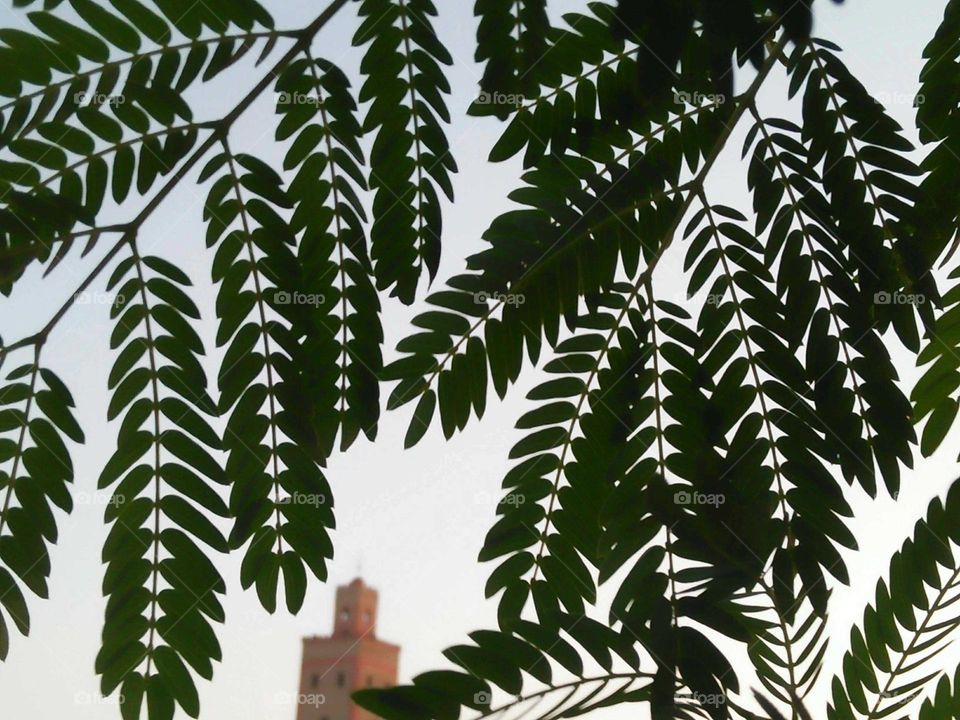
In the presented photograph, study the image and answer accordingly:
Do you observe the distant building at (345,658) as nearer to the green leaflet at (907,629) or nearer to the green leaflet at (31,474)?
the green leaflet at (31,474)

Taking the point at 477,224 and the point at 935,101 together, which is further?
the point at 477,224

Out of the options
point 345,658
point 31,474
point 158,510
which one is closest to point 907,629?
point 345,658

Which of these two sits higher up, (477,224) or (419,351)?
(477,224)

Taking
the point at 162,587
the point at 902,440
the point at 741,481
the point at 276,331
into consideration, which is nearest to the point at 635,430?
the point at 741,481

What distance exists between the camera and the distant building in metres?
0.87

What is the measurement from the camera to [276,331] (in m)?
0.76

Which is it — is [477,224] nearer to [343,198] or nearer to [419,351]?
[343,198]

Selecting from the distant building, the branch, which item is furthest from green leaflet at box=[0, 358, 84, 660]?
the distant building

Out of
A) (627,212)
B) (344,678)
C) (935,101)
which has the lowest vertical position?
(344,678)

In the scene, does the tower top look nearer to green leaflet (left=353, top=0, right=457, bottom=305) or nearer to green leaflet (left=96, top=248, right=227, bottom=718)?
green leaflet (left=96, top=248, right=227, bottom=718)

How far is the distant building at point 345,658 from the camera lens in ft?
2.84

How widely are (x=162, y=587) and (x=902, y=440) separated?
64cm

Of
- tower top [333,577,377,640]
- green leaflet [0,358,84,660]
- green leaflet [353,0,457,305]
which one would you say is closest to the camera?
green leaflet [0,358,84,660]

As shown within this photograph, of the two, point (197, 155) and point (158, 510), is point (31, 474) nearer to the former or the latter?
point (158, 510)
